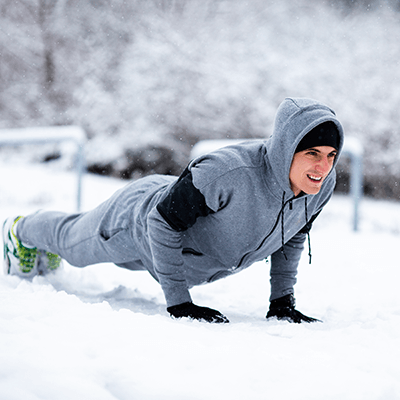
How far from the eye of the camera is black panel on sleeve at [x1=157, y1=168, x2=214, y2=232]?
140 cm

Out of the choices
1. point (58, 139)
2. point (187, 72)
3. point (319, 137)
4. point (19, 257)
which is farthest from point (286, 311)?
point (187, 72)

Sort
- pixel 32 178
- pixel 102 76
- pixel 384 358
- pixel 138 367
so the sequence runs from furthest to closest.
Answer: pixel 102 76 → pixel 32 178 → pixel 384 358 → pixel 138 367

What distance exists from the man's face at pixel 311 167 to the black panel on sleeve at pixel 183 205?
Result: 0.99ft

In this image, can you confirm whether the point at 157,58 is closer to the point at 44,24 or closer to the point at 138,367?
the point at 44,24

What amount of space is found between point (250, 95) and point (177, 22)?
240cm

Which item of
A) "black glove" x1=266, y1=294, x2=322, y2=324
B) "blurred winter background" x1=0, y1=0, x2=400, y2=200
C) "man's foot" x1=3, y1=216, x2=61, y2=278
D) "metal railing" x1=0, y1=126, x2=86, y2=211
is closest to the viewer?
"black glove" x1=266, y1=294, x2=322, y2=324

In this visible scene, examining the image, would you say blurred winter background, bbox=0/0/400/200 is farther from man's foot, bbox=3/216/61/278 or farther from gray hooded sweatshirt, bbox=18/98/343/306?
gray hooded sweatshirt, bbox=18/98/343/306

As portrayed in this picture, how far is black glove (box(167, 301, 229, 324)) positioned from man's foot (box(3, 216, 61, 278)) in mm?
991

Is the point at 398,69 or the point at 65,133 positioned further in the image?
the point at 398,69

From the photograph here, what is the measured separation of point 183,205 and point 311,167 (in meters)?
0.41

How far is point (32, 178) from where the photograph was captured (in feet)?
24.4

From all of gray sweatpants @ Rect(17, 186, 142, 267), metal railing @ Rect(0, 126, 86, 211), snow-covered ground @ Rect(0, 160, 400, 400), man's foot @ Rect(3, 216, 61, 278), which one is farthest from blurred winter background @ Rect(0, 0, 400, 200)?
snow-covered ground @ Rect(0, 160, 400, 400)

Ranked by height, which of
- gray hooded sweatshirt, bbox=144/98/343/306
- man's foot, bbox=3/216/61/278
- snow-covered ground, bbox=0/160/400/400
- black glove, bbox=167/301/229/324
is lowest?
man's foot, bbox=3/216/61/278

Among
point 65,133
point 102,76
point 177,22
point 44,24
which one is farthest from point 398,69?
point 44,24
